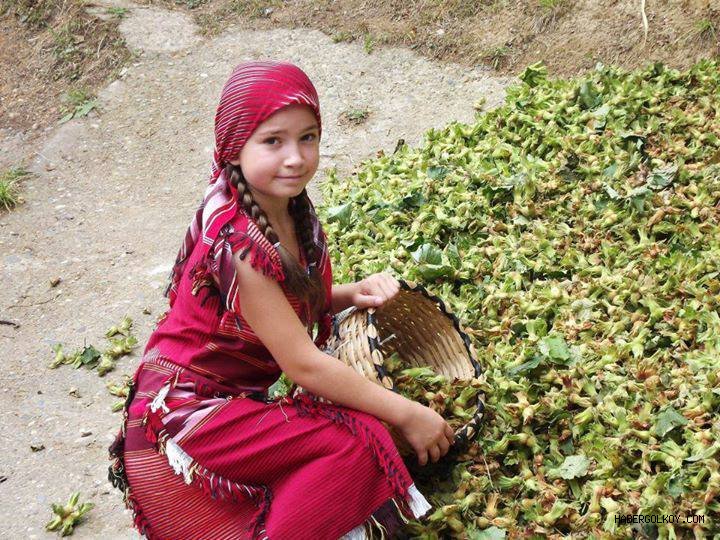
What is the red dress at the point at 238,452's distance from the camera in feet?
7.49

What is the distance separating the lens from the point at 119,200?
539 cm

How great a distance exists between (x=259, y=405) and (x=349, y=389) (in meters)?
0.26

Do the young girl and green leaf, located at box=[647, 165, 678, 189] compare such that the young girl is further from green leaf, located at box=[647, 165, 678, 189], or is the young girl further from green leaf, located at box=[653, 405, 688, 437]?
green leaf, located at box=[647, 165, 678, 189]

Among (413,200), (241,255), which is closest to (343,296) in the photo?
(241,255)

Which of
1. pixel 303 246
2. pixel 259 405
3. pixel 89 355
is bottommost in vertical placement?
pixel 89 355

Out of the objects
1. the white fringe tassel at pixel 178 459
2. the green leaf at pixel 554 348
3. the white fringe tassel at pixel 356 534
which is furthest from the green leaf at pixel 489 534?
the white fringe tassel at pixel 178 459

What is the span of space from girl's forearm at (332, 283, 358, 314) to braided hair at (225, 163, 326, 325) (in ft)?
0.62

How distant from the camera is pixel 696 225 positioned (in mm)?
3365

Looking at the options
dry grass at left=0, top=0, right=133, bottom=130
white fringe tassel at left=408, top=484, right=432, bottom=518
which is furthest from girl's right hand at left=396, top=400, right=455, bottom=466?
dry grass at left=0, top=0, right=133, bottom=130

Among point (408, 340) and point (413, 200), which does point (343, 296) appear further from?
point (413, 200)

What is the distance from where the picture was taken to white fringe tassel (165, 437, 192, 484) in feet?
7.68

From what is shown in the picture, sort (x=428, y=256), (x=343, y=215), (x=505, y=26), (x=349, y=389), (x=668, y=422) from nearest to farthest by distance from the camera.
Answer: (x=349, y=389) < (x=668, y=422) < (x=428, y=256) < (x=343, y=215) < (x=505, y=26)

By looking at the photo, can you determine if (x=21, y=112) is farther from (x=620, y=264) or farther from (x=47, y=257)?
(x=620, y=264)

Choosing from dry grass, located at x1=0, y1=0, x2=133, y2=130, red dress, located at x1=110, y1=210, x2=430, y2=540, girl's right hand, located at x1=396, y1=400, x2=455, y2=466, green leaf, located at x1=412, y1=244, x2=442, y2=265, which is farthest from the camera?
dry grass, located at x1=0, y1=0, x2=133, y2=130
